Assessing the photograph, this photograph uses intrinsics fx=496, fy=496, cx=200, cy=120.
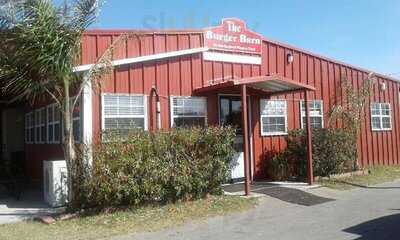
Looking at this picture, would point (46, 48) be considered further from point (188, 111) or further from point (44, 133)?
point (44, 133)

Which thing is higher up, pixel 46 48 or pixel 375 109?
pixel 46 48

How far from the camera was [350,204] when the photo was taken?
10.7 metres

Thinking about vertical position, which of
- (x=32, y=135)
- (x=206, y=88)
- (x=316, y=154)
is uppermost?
(x=206, y=88)

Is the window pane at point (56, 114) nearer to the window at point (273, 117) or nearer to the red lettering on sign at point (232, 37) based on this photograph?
the red lettering on sign at point (232, 37)

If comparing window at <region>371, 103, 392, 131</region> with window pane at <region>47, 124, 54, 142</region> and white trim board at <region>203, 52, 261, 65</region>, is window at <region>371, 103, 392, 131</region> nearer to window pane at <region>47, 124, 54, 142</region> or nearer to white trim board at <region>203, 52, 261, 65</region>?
white trim board at <region>203, 52, 261, 65</region>

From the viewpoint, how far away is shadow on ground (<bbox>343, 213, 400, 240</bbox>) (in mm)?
7652

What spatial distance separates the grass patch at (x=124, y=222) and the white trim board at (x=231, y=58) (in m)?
4.31

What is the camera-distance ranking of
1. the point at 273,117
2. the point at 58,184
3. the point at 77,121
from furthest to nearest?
the point at 273,117 < the point at 77,121 < the point at 58,184

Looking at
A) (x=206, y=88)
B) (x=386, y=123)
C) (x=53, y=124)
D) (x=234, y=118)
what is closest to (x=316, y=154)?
(x=234, y=118)

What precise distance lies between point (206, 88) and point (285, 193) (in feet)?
10.8

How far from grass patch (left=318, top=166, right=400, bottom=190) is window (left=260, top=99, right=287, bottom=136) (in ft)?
6.91

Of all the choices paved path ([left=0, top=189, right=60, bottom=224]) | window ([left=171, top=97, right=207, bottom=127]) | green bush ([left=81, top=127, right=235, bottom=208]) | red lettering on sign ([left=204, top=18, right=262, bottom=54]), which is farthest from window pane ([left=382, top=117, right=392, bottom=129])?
paved path ([left=0, top=189, right=60, bottom=224])

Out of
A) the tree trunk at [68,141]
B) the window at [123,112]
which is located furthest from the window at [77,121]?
the tree trunk at [68,141]

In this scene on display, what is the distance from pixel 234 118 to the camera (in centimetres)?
1377
